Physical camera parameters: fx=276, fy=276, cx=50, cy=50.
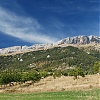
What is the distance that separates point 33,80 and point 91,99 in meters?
139

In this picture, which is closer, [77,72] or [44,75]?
[77,72]

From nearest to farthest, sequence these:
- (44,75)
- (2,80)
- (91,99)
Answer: (91,99)
(2,80)
(44,75)

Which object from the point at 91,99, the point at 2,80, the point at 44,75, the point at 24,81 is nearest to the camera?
the point at 91,99

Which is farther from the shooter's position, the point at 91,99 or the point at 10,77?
the point at 10,77

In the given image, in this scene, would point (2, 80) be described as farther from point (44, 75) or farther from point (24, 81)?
point (44, 75)

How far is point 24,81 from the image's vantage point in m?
164

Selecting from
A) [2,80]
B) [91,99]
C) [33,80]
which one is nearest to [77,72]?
[33,80]

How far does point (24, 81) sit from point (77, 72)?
32.6 metres

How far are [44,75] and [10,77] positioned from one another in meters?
48.7

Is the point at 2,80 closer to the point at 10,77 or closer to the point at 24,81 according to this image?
the point at 10,77

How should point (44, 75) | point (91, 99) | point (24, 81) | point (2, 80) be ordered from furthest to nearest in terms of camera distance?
point (44, 75), point (24, 81), point (2, 80), point (91, 99)

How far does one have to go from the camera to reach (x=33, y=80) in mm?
167125

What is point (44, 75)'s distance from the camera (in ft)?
655

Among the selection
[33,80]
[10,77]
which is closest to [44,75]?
[33,80]
